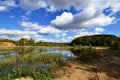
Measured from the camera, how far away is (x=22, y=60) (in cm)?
2062

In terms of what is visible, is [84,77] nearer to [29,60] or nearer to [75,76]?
[75,76]

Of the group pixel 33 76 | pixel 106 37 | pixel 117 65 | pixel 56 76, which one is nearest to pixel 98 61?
pixel 117 65

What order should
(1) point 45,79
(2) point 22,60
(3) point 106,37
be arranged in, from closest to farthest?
(1) point 45,79
(2) point 22,60
(3) point 106,37

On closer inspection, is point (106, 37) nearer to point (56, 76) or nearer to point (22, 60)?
point (22, 60)

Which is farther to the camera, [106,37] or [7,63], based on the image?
[106,37]

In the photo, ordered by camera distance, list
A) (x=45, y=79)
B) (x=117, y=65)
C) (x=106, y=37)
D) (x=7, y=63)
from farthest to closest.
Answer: (x=106, y=37) < (x=7, y=63) < (x=117, y=65) < (x=45, y=79)

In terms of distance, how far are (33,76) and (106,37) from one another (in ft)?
185

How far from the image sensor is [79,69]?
1320cm

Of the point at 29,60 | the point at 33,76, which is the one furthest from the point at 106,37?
the point at 33,76

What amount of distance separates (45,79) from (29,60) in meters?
10.2

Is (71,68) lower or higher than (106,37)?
lower

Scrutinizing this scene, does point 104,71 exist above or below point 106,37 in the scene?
below

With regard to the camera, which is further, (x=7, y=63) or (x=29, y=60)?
(x=29, y=60)

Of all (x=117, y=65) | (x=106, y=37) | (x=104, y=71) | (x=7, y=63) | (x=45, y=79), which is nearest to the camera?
(x=45, y=79)
